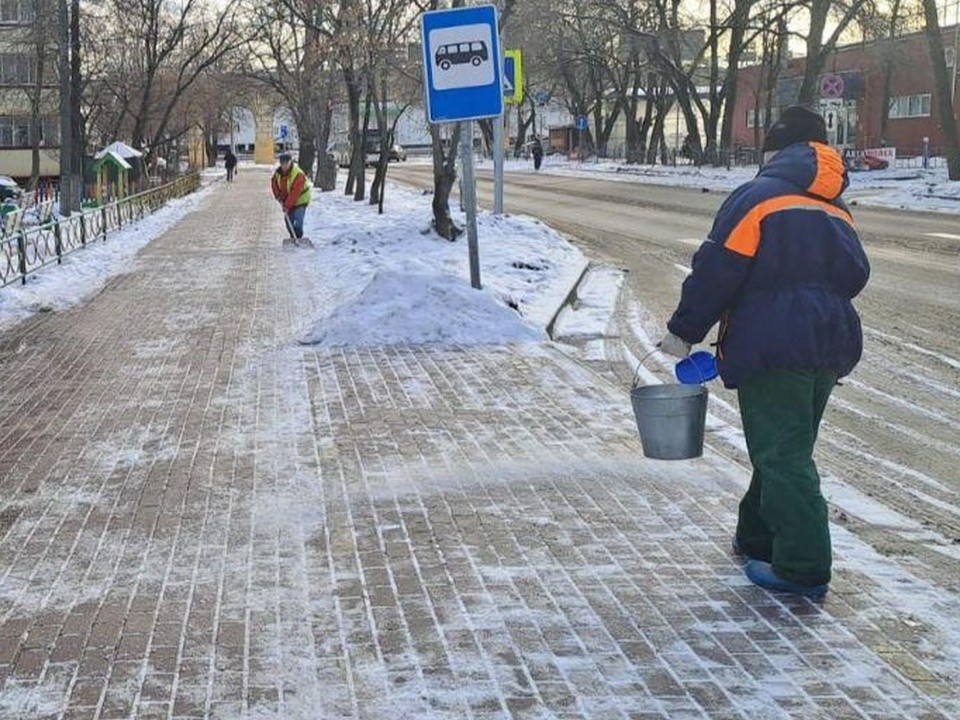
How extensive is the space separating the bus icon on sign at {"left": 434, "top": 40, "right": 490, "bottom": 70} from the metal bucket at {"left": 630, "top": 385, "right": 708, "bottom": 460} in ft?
22.3

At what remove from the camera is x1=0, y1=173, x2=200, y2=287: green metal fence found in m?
14.7

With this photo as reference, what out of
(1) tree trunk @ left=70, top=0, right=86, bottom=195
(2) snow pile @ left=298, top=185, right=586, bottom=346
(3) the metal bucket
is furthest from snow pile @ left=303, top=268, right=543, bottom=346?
(1) tree trunk @ left=70, top=0, right=86, bottom=195

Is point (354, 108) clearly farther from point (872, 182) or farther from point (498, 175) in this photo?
point (872, 182)

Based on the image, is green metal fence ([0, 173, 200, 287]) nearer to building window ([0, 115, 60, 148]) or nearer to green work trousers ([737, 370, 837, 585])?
green work trousers ([737, 370, 837, 585])

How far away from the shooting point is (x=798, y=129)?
4414 millimetres

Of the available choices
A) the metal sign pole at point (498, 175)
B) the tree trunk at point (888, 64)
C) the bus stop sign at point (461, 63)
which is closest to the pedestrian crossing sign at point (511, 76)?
the metal sign pole at point (498, 175)

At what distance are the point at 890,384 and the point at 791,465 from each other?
4.79 meters

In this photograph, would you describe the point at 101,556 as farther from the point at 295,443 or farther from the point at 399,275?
the point at 399,275

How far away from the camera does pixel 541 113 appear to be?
4272 inches

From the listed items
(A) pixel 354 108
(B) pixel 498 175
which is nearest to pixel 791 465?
(B) pixel 498 175

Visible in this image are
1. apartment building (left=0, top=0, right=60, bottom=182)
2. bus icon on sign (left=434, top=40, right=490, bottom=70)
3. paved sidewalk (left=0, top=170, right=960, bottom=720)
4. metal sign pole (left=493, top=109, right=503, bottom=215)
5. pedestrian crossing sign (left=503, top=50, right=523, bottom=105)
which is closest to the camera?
paved sidewalk (left=0, top=170, right=960, bottom=720)

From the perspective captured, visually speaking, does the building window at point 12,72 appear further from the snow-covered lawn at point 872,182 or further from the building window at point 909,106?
the building window at point 909,106

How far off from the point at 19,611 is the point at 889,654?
3.03 meters

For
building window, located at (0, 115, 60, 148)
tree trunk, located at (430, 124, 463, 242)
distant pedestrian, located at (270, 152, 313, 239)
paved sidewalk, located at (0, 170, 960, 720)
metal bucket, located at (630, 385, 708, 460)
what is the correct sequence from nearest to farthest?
paved sidewalk, located at (0, 170, 960, 720)
metal bucket, located at (630, 385, 708, 460)
tree trunk, located at (430, 124, 463, 242)
distant pedestrian, located at (270, 152, 313, 239)
building window, located at (0, 115, 60, 148)
